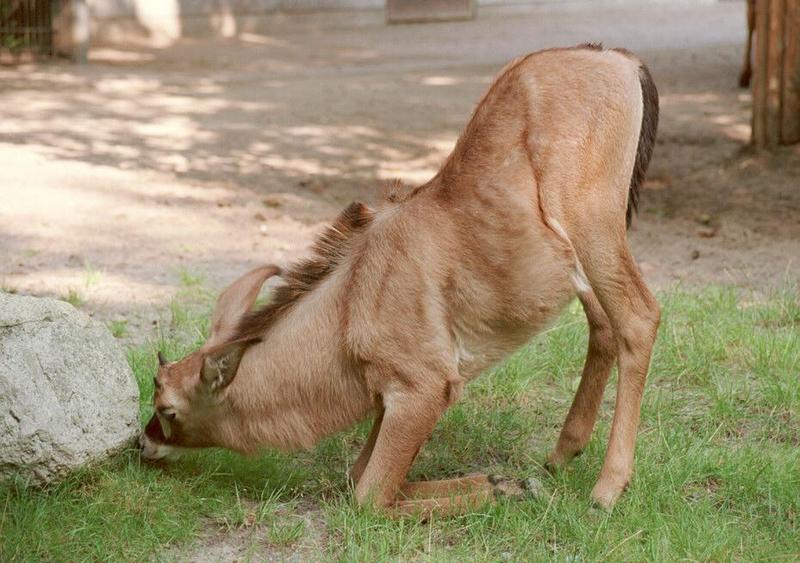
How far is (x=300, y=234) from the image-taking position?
802 cm

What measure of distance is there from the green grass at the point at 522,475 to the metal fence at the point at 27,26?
9608 mm

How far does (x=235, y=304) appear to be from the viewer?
468cm

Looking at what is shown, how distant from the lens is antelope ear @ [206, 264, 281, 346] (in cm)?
459

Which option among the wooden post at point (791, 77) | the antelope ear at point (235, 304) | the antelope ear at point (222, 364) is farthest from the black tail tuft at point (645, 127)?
the wooden post at point (791, 77)

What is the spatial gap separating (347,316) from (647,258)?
12.4 feet

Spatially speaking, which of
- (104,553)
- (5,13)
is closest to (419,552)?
(104,553)

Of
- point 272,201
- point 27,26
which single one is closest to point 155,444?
point 272,201

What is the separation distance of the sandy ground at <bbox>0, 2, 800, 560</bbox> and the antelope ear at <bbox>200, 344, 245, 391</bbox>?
57cm

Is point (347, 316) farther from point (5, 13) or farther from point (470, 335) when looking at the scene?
point (5, 13)

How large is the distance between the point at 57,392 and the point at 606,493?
201cm

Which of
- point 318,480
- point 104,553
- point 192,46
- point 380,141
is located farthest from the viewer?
point 192,46

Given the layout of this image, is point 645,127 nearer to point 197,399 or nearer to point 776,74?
point 197,399

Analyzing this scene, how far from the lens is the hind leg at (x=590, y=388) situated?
15.4 feet

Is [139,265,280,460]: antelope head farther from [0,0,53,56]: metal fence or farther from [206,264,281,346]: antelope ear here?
[0,0,53,56]: metal fence
